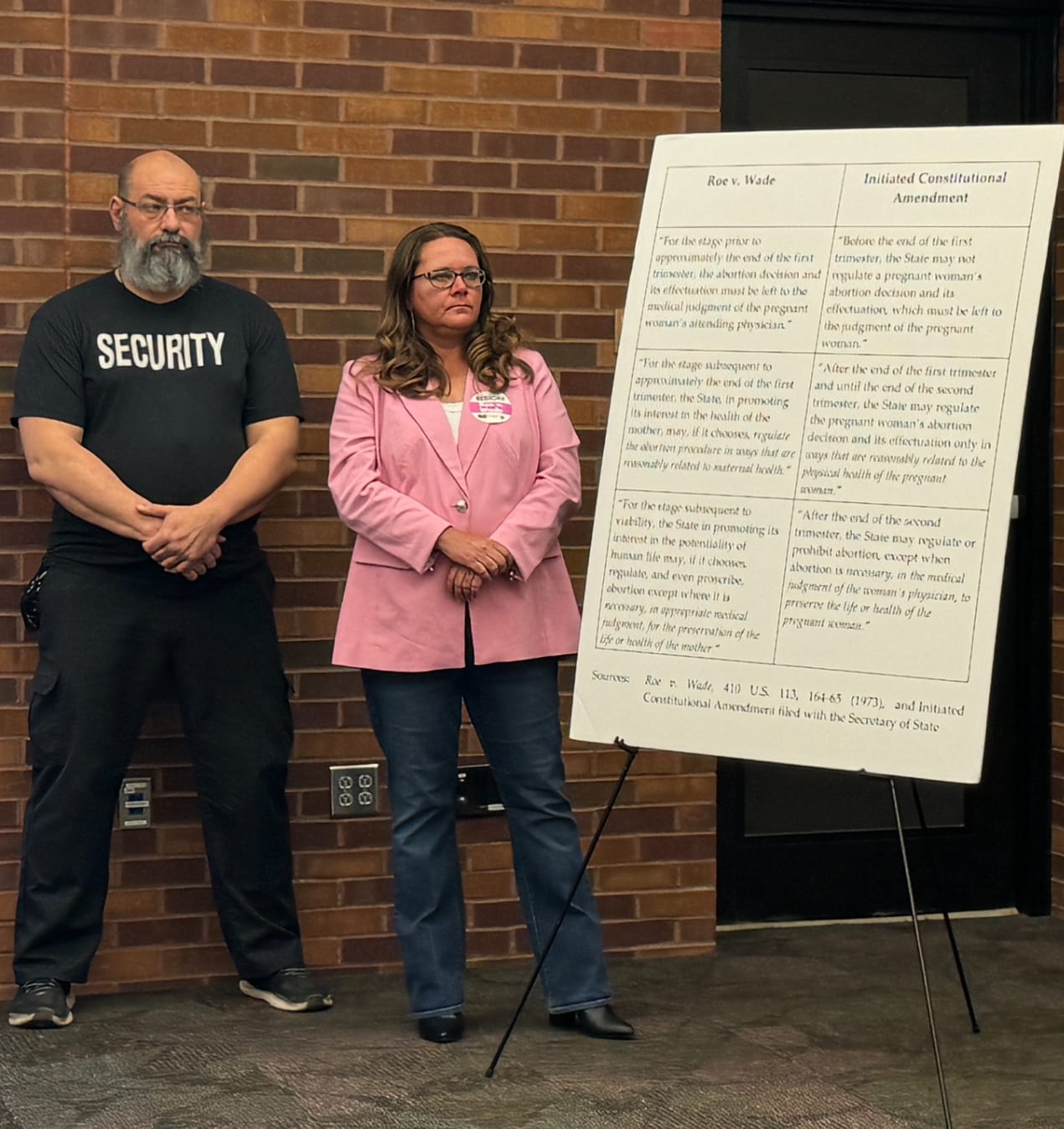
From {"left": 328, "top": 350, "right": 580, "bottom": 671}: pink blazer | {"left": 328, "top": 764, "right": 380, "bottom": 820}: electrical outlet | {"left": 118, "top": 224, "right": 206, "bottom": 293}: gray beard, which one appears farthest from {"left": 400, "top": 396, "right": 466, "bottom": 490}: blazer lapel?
{"left": 328, "top": 764, "right": 380, "bottom": 820}: electrical outlet

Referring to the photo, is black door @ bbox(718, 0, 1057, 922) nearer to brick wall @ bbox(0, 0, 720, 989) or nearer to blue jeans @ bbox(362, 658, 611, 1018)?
brick wall @ bbox(0, 0, 720, 989)

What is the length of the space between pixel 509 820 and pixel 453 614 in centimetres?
48

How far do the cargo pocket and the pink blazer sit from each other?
674 mm

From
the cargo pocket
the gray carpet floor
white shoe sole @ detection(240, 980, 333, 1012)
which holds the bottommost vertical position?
white shoe sole @ detection(240, 980, 333, 1012)

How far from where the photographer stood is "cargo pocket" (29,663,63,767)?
3902 millimetres

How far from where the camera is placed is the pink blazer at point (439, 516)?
3.70 meters

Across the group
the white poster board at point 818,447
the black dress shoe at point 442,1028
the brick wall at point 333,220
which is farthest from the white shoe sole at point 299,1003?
the white poster board at point 818,447

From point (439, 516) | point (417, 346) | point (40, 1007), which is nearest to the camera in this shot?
point (439, 516)

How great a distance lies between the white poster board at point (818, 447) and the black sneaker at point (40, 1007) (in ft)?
4.74

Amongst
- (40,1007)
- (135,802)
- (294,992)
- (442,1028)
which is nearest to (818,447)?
(442,1028)

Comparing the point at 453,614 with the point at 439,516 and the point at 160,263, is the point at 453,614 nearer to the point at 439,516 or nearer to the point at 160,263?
the point at 439,516

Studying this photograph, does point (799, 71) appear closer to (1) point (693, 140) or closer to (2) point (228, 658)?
(1) point (693, 140)

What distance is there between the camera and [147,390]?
153 inches

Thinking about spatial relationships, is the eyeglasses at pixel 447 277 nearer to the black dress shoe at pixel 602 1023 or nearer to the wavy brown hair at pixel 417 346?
the wavy brown hair at pixel 417 346
